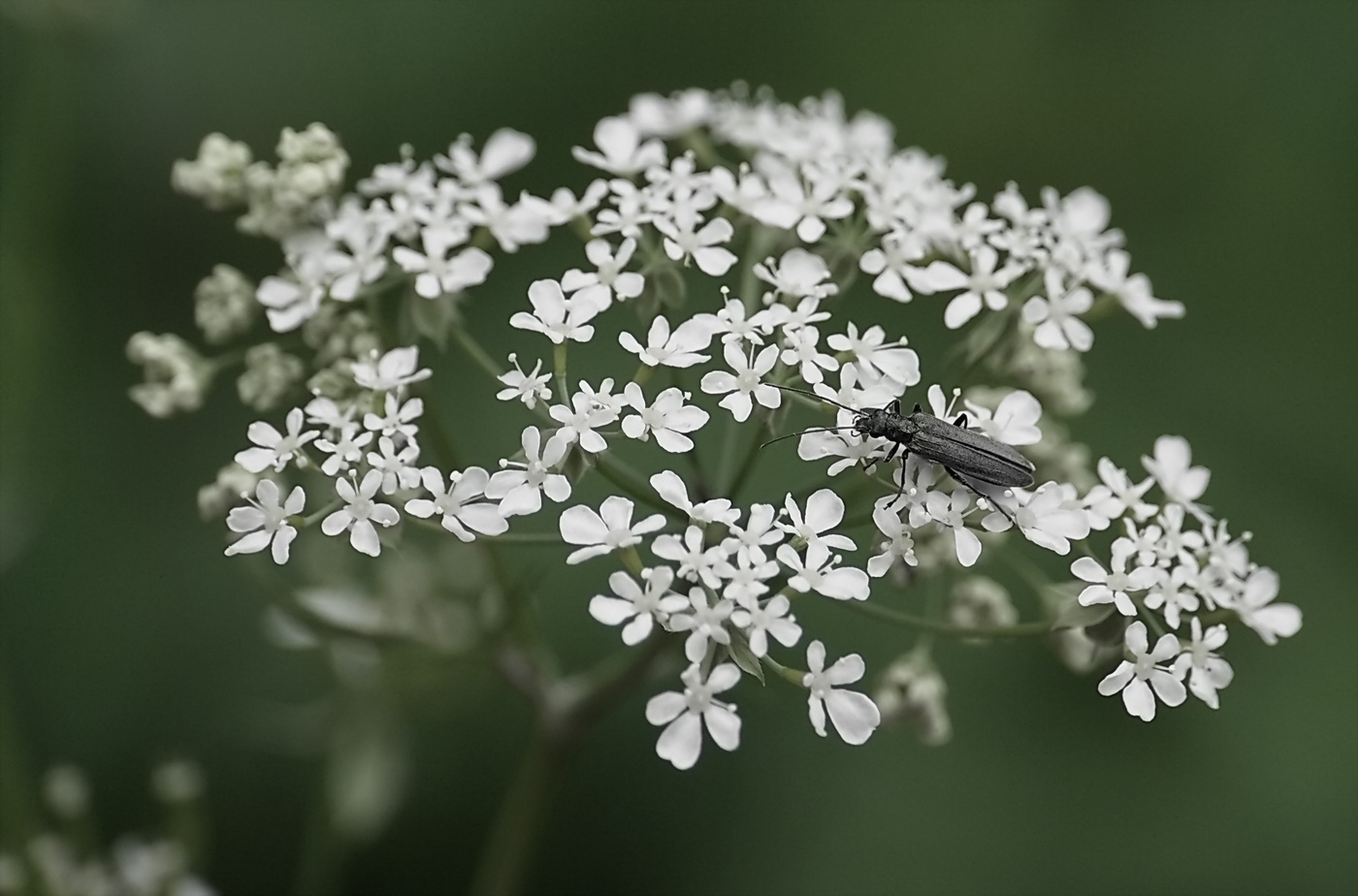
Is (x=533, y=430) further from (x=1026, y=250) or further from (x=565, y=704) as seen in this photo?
(x=1026, y=250)

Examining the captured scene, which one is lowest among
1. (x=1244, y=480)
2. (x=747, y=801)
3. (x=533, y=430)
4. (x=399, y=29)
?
(x=747, y=801)

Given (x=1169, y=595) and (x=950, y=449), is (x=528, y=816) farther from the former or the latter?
(x=1169, y=595)

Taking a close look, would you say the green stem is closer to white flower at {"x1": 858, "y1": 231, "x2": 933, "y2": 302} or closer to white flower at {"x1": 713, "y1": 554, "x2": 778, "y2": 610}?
white flower at {"x1": 713, "y1": 554, "x2": 778, "y2": 610}

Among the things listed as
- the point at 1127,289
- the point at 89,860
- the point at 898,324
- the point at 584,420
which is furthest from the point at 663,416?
the point at 89,860

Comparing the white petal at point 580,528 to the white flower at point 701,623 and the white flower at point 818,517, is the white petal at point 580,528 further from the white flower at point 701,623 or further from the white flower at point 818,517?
the white flower at point 818,517

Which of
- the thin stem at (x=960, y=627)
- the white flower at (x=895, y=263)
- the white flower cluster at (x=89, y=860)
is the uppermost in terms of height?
the white flower at (x=895, y=263)

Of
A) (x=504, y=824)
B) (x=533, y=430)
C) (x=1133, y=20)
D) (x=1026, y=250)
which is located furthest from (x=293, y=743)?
(x=1133, y=20)

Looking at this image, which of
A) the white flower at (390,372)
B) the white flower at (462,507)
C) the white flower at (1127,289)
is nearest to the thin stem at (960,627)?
the white flower at (462,507)
